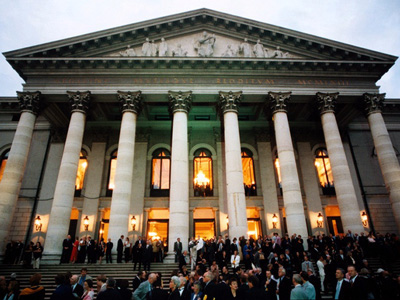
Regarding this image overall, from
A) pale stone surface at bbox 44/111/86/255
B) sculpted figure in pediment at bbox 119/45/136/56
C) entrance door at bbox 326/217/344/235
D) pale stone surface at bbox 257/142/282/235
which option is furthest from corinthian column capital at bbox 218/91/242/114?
entrance door at bbox 326/217/344/235

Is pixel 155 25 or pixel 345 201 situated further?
pixel 155 25

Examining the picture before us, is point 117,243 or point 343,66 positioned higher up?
point 343,66

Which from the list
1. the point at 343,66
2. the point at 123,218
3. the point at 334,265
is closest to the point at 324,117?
the point at 343,66

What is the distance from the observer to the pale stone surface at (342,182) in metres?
16.4

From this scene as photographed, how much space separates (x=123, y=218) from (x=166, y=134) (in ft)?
33.8

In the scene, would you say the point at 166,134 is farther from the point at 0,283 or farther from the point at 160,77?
the point at 0,283

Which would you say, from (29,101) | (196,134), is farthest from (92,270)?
(196,134)

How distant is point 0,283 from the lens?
20.5 feet

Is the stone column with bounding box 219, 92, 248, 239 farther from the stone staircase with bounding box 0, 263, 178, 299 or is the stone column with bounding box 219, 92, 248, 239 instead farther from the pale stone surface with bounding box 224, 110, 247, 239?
the stone staircase with bounding box 0, 263, 178, 299

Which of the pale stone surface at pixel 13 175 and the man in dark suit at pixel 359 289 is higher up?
the pale stone surface at pixel 13 175

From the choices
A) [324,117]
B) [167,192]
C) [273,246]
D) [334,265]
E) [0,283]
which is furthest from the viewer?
[167,192]

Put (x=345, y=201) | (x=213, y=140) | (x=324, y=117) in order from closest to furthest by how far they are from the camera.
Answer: (x=345, y=201), (x=324, y=117), (x=213, y=140)

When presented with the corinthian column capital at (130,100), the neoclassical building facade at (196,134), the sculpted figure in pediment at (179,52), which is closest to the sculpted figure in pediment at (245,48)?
the neoclassical building facade at (196,134)

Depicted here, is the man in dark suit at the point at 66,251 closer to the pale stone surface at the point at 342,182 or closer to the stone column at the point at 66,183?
the stone column at the point at 66,183
